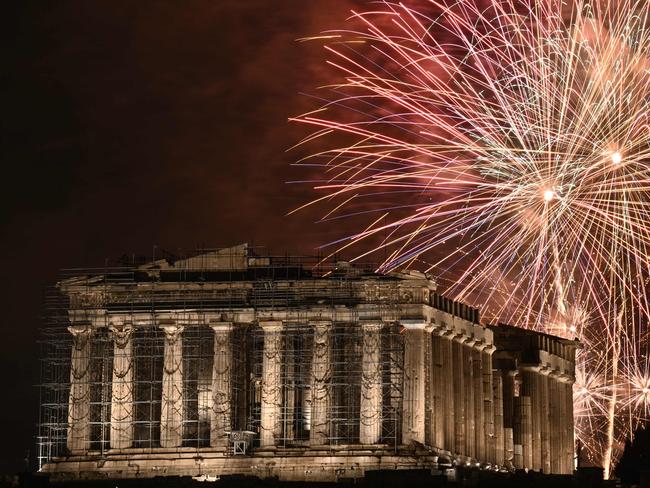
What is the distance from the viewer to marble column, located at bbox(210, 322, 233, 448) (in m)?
142

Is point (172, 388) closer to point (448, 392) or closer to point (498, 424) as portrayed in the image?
point (448, 392)

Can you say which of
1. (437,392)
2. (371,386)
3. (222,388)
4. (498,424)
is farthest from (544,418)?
(222,388)

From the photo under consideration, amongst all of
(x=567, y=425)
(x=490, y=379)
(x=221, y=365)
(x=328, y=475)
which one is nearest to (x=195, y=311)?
(x=221, y=365)

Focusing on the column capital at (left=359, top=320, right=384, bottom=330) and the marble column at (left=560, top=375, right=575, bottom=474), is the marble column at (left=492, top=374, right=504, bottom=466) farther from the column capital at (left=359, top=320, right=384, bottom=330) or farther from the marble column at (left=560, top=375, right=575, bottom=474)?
the column capital at (left=359, top=320, right=384, bottom=330)

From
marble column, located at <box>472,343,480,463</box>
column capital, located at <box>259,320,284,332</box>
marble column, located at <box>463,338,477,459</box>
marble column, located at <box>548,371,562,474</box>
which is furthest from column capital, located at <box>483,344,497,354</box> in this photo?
column capital, located at <box>259,320,284,332</box>

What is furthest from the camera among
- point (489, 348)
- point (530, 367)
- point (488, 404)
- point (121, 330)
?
point (530, 367)

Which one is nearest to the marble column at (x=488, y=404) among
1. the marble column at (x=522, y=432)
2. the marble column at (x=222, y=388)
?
the marble column at (x=522, y=432)

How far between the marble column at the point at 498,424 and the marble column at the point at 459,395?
8140 mm

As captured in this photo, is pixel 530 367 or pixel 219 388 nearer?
pixel 219 388

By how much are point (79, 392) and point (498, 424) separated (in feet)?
101

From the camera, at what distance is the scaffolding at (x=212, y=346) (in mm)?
140375

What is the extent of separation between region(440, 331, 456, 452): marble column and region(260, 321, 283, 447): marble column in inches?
424

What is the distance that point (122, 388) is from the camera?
470ft

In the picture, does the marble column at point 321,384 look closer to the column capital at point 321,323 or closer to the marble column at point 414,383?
the column capital at point 321,323
